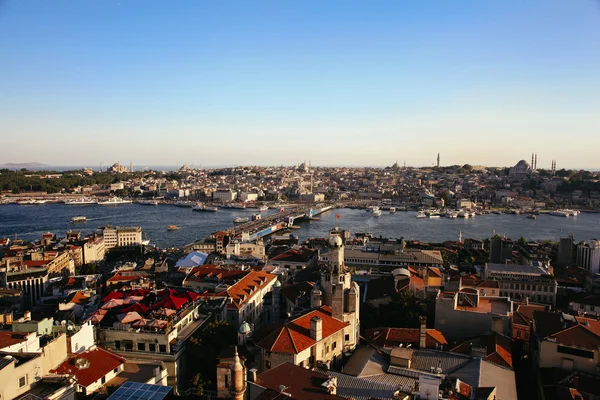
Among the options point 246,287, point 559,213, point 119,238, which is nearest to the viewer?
point 246,287

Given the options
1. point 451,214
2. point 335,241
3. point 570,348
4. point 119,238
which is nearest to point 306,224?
point 451,214

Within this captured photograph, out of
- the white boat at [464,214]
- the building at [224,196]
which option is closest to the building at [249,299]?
the white boat at [464,214]

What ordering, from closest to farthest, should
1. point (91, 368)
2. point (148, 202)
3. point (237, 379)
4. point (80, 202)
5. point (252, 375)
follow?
point (237, 379) < point (252, 375) < point (91, 368) < point (80, 202) < point (148, 202)

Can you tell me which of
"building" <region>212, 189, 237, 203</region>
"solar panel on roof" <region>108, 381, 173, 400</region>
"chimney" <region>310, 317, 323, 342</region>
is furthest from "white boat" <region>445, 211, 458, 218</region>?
"solar panel on roof" <region>108, 381, 173, 400</region>

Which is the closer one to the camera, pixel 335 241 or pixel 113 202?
pixel 335 241

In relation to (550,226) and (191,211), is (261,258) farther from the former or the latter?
(191,211)

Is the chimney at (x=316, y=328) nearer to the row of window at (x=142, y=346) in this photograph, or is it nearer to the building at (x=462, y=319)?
the row of window at (x=142, y=346)

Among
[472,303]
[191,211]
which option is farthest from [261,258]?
[191,211]

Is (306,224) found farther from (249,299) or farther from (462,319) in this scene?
(462,319)
